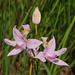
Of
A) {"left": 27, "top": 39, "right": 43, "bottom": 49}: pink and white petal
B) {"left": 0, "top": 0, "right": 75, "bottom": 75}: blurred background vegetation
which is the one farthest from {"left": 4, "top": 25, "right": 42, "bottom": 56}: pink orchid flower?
{"left": 0, "top": 0, "right": 75, "bottom": 75}: blurred background vegetation

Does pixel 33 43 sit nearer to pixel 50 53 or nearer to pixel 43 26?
pixel 50 53

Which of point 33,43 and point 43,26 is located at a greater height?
point 33,43

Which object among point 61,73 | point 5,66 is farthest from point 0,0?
point 61,73

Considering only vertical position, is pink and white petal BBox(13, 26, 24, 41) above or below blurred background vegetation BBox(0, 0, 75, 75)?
above

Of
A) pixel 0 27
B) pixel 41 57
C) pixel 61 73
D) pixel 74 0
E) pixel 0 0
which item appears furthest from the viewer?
pixel 61 73

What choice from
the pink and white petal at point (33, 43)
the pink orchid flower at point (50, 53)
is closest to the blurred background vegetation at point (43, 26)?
the pink orchid flower at point (50, 53)

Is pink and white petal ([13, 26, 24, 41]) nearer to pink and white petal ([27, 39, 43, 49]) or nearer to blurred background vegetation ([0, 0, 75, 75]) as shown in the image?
pink and white petal ([27, 39, 43, 49])

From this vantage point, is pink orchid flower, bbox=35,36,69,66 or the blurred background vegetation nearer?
pink orchid flower, bbox=35,36,69,66

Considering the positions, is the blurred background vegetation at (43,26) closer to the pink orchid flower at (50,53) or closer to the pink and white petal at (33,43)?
the pink orchid flower at (50,53)

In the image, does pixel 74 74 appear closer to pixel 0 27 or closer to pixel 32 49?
pixel 0 27

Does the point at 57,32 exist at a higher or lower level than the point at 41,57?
lower

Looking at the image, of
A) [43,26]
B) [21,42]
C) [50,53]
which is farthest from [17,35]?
[43,26]
